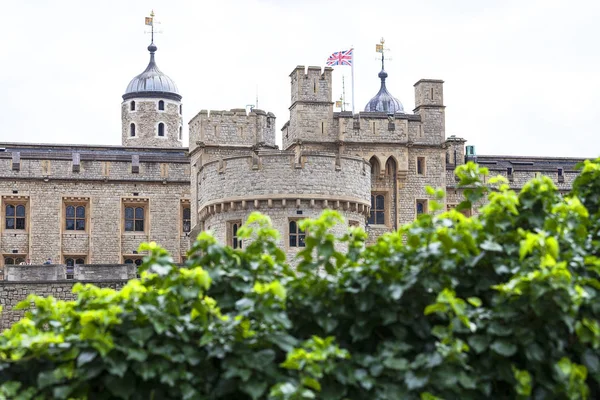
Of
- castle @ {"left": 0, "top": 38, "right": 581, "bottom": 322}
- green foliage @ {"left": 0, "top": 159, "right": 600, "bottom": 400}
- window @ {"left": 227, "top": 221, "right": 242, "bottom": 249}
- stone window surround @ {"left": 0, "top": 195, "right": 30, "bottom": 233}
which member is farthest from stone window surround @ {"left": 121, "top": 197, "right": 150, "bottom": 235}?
green foliage @ {"left": 0, "top": 159, "right": 600, "bottom": 400}

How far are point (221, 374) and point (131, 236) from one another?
44362 millimetres

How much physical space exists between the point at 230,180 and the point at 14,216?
61.3 ft

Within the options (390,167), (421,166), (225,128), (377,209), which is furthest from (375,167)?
(225,128)

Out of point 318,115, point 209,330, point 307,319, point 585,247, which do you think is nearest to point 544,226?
point 585,247

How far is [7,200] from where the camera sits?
2260 inches

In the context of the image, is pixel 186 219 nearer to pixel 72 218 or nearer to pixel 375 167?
pixel 72 218

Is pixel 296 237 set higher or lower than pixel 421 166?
lower

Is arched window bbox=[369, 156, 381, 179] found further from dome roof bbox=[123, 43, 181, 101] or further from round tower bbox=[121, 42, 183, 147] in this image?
dome roof bbox=[123, 43, 181, 101]

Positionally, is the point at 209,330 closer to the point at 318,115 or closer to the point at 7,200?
the point at 318,115

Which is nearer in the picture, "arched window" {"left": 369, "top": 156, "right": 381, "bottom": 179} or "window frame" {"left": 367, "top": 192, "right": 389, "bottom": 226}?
"window frame" {"left": 367, "top": 192, "right": 389, "bottom": 226}

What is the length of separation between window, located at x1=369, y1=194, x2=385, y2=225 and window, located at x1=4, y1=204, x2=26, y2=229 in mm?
15276

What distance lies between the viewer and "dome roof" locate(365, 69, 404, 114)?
88.5 meters

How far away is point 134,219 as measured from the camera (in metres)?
59.0

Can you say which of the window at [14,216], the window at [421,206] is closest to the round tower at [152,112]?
the window at [14,216]
